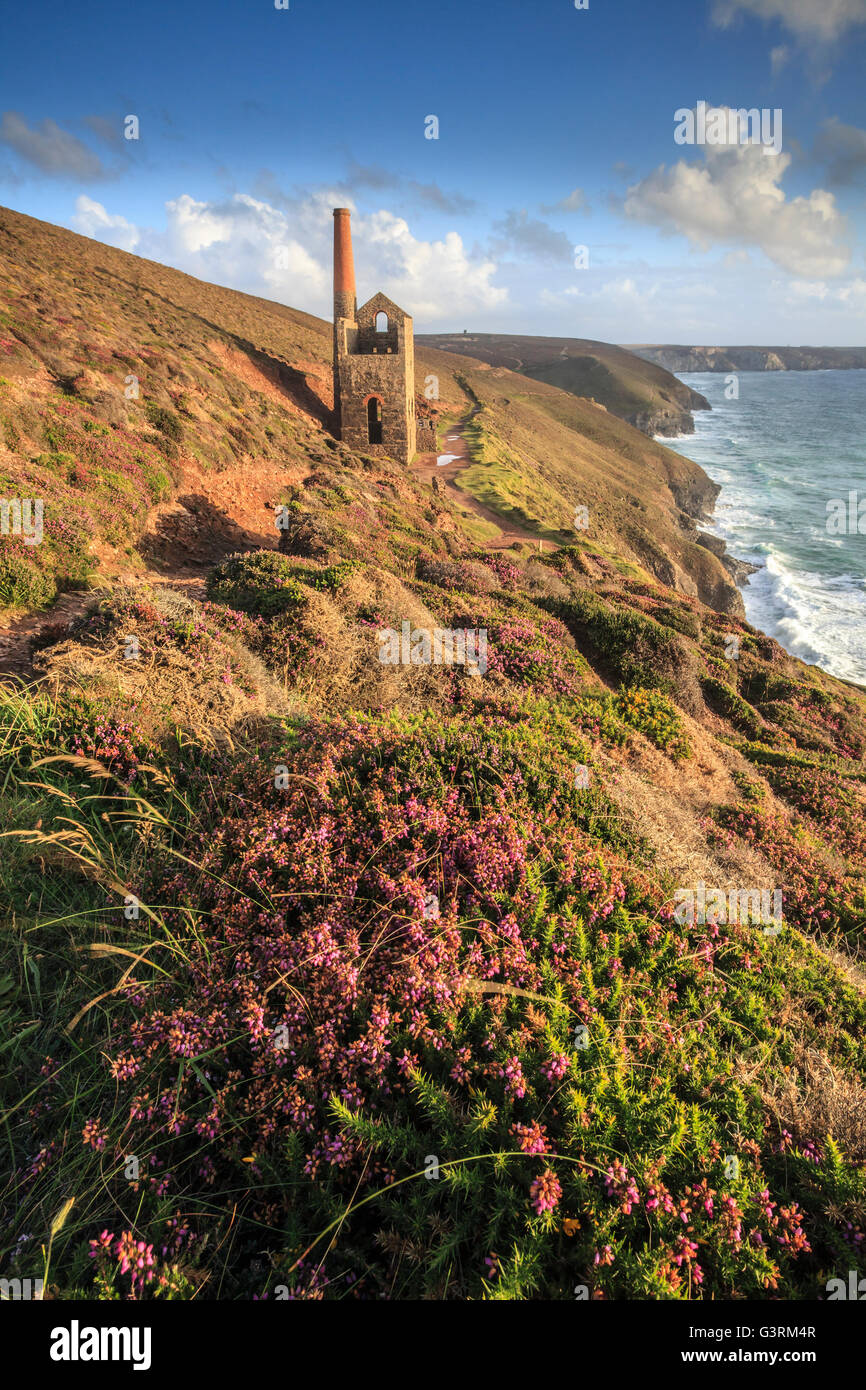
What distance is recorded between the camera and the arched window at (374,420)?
33.3 meters

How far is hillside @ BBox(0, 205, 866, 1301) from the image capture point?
102 inches

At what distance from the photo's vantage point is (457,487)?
34594mm

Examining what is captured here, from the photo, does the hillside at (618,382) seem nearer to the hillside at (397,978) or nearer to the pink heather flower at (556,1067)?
the hillside at (397,978)

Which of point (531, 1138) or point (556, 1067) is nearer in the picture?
point (531, 1138)

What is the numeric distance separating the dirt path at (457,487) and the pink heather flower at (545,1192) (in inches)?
916

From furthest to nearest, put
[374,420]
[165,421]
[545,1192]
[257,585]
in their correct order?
[374,420], [165,421], [257,585], [545,1192]

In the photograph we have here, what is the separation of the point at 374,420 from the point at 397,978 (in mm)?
35118

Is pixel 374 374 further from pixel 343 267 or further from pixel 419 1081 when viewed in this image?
pixel 419 1081

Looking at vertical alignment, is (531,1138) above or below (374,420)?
below

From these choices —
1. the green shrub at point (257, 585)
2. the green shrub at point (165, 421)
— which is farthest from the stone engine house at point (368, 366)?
the green shrub at point (257, 585)

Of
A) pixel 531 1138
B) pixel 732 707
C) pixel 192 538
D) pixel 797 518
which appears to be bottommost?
pixel 531 1138

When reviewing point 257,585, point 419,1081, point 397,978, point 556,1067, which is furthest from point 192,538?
point 556,1067

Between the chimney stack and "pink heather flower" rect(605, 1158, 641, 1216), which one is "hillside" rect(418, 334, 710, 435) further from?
"pink heather flower" rect(605, 1158, 641, 1216)

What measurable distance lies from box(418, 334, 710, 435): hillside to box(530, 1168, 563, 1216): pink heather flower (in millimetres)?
121083
